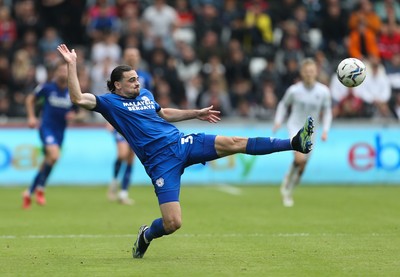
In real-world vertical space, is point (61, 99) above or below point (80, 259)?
above

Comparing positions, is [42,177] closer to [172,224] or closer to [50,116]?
[50,116]

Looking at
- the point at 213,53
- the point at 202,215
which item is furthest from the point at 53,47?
the point at 202,215

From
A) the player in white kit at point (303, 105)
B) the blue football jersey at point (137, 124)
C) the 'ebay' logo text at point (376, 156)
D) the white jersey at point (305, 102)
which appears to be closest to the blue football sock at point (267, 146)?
the blue football jersey at point (137, 124)

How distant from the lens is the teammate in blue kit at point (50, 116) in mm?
17109

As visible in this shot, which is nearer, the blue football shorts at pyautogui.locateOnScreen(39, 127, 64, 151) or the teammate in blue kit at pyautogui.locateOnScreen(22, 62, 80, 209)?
the teammate in blue kit at pyautogui.locateOnScreen(22, 62, 80, 209)

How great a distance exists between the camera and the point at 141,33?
974 inches

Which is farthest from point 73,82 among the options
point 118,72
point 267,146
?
point 267,146

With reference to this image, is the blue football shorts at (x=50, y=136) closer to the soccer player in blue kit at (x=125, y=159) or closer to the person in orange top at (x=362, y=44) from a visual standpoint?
the soccer player in blue kit at (x=125, y=159)

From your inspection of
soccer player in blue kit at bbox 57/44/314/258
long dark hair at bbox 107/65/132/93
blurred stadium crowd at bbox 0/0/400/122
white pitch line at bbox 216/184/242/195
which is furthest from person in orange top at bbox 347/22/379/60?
long dark hair at bbox 107/65/132/93

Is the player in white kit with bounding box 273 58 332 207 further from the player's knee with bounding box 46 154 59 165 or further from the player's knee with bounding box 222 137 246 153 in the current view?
the player's knee with bounding box 222 137 246 153

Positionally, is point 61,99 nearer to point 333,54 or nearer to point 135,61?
point 135,61

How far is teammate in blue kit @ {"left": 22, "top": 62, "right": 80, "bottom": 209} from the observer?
56.1ft

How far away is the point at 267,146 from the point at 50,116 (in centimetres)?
788

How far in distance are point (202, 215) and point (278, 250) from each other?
450 centimetres
